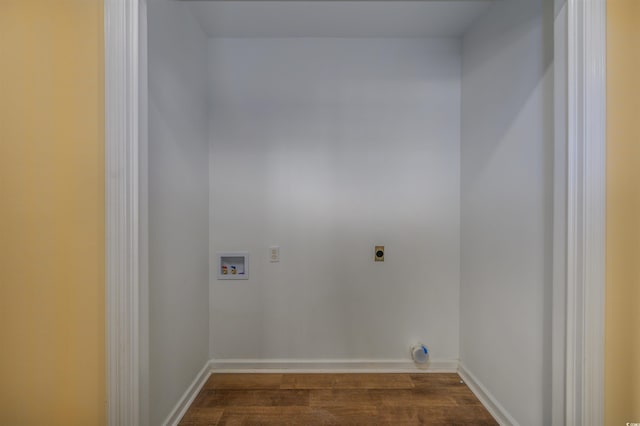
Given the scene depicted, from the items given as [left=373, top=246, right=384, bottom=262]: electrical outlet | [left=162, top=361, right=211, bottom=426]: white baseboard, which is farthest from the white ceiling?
[left=162, top=361, right=211, bottom=426]: white baseboard

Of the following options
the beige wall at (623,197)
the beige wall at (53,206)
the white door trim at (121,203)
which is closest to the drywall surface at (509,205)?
the beige wall at (623,197)

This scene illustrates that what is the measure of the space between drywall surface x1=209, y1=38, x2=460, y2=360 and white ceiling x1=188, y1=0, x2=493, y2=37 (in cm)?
23

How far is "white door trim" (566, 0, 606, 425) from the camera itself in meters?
0.90

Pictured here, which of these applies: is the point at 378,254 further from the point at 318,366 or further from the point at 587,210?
the point at 587,210

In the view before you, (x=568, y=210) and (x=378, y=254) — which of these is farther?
(x=378, y=254)

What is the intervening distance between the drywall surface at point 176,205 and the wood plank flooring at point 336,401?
9.8 inches

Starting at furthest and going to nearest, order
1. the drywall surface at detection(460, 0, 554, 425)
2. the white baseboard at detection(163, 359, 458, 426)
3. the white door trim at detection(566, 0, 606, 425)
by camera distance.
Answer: the white baseboard at detection(163, 359, 458, 426) → the drywall surface at detection(460, 0, 554, 425) → the white door trim at detection(566, 0, 606, 425)

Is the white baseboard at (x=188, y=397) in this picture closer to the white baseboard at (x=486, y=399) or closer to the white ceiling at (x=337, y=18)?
the white baseboard at (x=486, y=399)

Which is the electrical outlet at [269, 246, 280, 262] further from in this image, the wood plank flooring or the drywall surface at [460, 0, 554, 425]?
the drywall surface at [460, 0, 554, 425]

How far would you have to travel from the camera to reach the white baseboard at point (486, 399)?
5.02 ft

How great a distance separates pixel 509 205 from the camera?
153cm

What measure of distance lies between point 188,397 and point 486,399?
1.92 m

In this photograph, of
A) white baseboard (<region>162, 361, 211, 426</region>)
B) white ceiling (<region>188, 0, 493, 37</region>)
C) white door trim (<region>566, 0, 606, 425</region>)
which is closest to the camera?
white door trim (<region>566, 0, 606, 425</region>)

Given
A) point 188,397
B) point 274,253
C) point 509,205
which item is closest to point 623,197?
point 509,205
